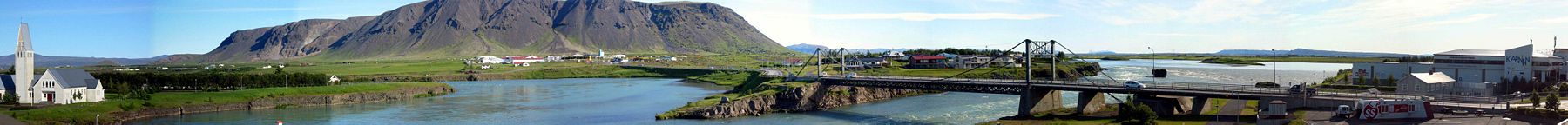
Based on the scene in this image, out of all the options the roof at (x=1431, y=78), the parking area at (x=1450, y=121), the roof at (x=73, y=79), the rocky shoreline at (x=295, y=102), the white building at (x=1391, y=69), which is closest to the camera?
the parking area at (x=1450, y=121)

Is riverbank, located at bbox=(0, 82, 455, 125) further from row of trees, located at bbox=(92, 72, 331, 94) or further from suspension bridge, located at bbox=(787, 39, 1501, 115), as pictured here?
suspension bridge, located at bbox=(787, 39, 1501, 115)

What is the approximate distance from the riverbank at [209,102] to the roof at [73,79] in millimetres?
1009

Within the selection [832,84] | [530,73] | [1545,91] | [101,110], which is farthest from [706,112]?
[530,73]

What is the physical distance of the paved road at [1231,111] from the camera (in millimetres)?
40981

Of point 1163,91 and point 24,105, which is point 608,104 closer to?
point 24,105

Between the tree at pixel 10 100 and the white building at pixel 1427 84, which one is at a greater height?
the white building at pixel 1427 84

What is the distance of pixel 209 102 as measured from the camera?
5994 cm

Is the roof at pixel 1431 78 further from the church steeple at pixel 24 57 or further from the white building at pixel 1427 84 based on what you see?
the church steeple at pixel 24 57

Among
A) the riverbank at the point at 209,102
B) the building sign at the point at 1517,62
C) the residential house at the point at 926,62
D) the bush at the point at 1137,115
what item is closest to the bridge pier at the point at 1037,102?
the bush at the point at 1137,115

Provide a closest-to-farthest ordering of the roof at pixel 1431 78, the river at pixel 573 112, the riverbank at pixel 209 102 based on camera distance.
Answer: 1. the roof at pixel 1431 78
2. the riverbank at pixel 209 102
3. the river at pixel 573 112

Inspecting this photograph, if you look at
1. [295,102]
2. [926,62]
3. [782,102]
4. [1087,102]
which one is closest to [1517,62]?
[1087,102]

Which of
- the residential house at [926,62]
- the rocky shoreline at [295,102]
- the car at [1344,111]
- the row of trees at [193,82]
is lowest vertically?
Result: the rocky shoreline at [295,102]

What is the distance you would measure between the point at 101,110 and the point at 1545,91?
5922cm

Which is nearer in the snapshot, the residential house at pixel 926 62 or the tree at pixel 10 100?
the tree at pixel 10 100
